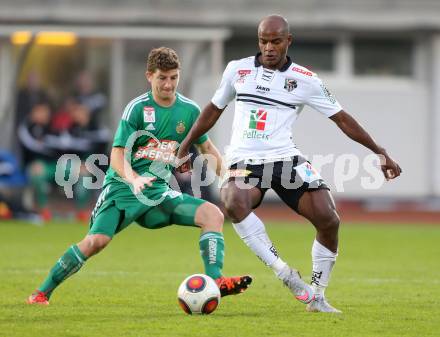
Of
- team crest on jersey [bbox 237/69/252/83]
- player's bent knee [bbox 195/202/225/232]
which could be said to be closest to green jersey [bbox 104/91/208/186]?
player's bent knee [bbox 195/202/225/232]

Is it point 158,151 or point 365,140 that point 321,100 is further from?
point 158,151

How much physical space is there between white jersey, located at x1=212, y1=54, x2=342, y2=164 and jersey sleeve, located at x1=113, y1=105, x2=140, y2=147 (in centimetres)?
81

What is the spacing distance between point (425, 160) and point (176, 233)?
8784 mm

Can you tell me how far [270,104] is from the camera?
8820 millimetres

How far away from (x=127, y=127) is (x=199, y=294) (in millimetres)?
1484

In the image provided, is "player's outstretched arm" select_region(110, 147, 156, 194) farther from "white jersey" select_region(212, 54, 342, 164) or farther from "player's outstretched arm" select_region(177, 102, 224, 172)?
"white jersey" select_region(212, 54, 342, 164)

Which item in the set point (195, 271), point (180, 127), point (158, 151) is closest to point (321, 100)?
point (180, 127)

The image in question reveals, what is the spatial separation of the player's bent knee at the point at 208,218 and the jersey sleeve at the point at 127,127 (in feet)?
2.61

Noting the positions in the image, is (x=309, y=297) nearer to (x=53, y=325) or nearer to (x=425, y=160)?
(x=53, y=325)

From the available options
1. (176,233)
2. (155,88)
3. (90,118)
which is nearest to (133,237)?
(176,233)

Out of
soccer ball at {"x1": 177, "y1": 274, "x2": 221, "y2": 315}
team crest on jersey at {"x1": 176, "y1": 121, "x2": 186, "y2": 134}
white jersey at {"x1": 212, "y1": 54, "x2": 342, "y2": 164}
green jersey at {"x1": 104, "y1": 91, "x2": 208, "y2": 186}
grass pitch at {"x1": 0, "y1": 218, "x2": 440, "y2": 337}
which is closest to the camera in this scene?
grass pitch at {"x1": 0, "y1": 218, "x2": 440, "y2": 337}

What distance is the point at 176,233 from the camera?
18.5 metres

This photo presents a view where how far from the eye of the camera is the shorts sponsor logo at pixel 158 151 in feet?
29.9

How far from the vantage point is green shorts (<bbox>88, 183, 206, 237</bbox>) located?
8938 millimetres
